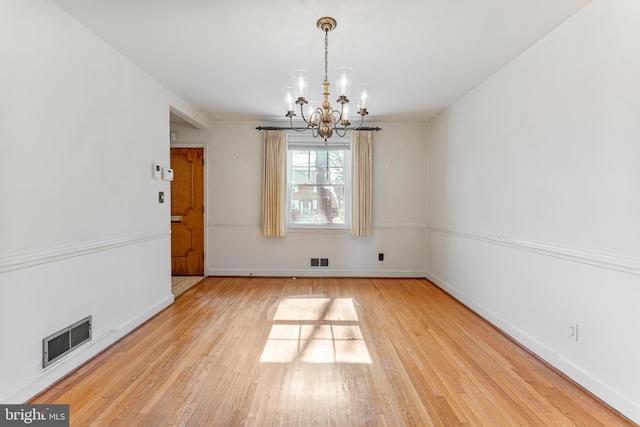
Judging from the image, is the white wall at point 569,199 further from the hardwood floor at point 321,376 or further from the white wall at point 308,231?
the white wall at point 308,231

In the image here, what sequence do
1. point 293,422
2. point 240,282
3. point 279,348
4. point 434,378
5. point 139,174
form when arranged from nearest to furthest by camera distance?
point 293,422, point 434,378, point 279,348, point 139,174, point 240,282

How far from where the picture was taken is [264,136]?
4734mm

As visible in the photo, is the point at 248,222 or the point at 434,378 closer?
the point at 434,378

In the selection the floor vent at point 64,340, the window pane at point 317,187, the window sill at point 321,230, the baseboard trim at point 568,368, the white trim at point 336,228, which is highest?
the window pane at point 317,187

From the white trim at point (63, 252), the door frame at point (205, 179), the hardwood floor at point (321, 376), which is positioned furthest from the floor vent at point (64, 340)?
the door frame at point (205, 179)

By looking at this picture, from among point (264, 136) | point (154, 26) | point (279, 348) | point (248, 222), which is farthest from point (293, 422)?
point (264, 136)

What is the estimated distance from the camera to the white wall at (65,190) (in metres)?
1.74

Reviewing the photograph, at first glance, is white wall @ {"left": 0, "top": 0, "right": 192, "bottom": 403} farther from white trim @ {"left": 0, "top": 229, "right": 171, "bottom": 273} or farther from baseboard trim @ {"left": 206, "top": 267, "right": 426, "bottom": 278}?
baseboard trim @ {"left": 206, "top": 267, "right": 426, "bottom": 278}

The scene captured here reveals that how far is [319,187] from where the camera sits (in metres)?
4.91

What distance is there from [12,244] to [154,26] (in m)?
1.74

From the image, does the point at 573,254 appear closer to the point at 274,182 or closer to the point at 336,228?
the point at 336,228

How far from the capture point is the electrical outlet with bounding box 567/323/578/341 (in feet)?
6.74

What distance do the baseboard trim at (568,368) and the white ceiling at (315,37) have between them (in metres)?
2.42

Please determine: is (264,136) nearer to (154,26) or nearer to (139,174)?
(139,174)
